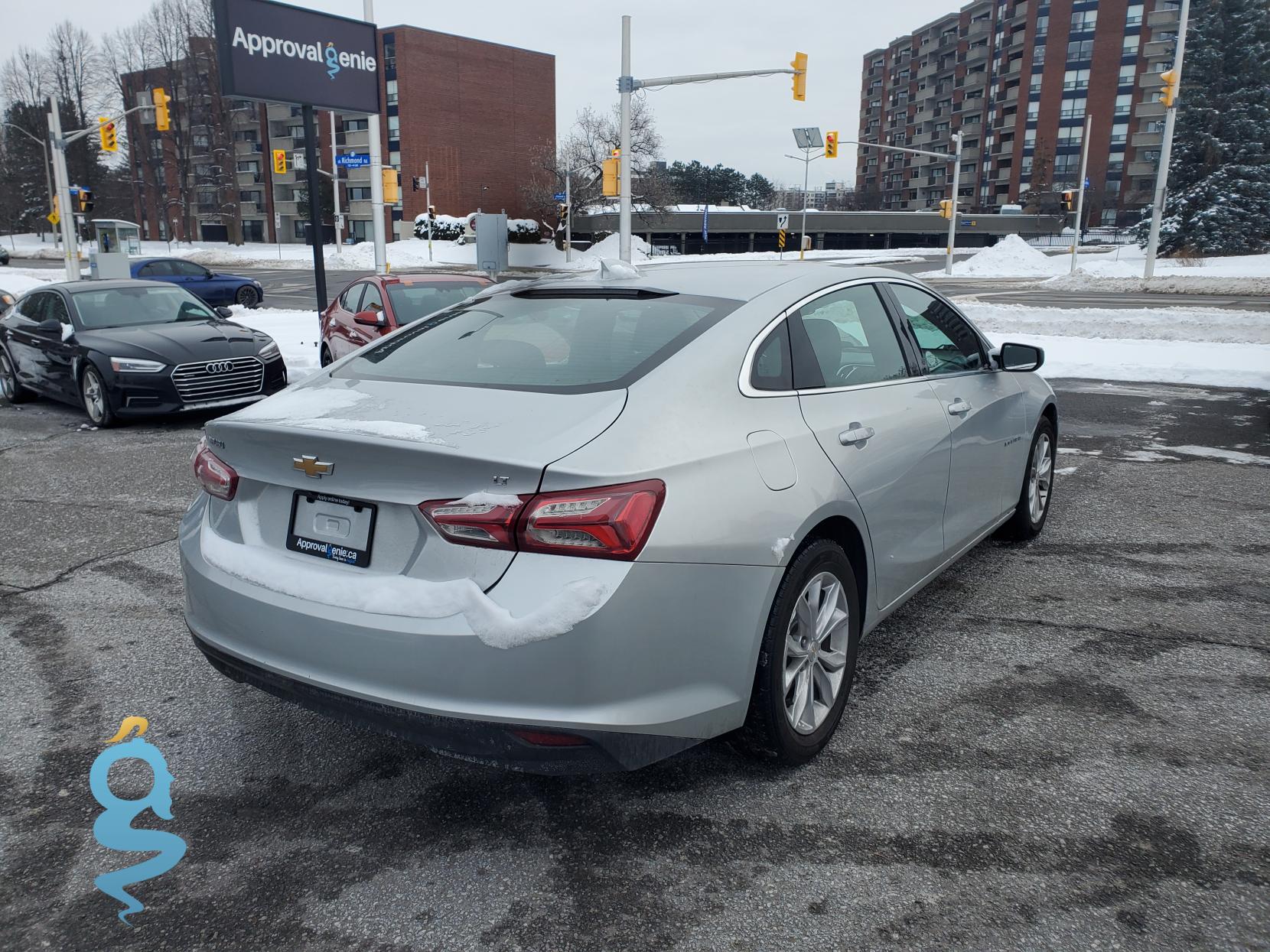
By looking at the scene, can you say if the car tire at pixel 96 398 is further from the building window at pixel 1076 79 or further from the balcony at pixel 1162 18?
the building window at pixel 1076 79

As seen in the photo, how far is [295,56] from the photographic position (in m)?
14.1

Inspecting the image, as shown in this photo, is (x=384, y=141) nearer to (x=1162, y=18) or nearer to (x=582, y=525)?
(x=1162, y=18)

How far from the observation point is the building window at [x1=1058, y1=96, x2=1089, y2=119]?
89812 millimetres

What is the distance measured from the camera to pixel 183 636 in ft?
14.3

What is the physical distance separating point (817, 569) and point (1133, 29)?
10093 centimetres

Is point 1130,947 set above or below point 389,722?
below

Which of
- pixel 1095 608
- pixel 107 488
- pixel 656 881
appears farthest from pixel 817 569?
pixel 107 488

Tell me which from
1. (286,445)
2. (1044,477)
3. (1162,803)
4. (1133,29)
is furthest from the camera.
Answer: (1133,29)

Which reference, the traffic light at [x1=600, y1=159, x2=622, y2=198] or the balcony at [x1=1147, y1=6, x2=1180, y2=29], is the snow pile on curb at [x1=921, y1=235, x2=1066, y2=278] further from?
the balcony at [x1=1147, y1=6, x2=1180, y2=29]

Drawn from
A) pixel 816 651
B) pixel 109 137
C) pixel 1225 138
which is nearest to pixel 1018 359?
pixel 816 651

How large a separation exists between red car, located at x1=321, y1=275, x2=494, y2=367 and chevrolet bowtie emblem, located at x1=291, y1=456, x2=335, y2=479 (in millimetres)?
7654

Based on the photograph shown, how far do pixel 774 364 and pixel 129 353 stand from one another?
8232mm

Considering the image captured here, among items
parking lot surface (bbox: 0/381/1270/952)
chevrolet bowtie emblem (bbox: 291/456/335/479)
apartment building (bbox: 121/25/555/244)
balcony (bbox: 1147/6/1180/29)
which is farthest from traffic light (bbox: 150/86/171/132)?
balcony (bbox: 1147/6/1180/29)

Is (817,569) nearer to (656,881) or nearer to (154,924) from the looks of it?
(656,881)
